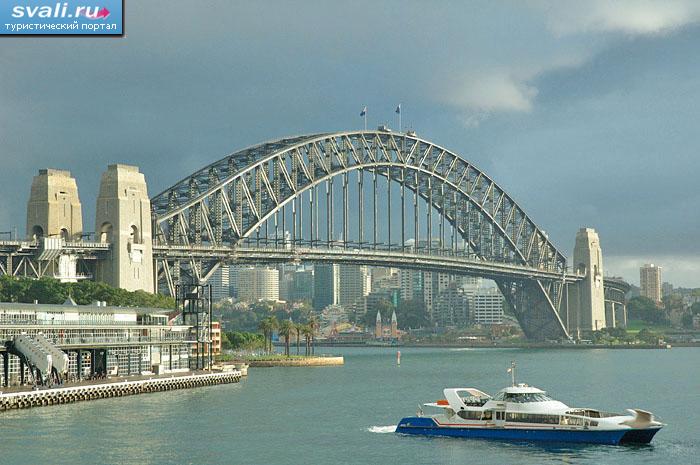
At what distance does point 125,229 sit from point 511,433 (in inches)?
2670

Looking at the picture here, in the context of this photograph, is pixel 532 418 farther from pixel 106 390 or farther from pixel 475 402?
pixel 106 390

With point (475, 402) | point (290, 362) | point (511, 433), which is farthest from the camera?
point (290, 362)

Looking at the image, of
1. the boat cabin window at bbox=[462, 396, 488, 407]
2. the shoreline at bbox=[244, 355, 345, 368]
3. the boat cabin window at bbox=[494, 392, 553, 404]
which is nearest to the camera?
the boat cabin window at bbox=[494, 392, 553, 404]

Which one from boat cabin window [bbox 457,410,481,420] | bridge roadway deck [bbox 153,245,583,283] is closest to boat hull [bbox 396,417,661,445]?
boat cabin window [bbox 457,410,481,420]

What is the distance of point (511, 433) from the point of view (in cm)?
6519

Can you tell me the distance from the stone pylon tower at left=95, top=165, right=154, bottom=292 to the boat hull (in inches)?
2413

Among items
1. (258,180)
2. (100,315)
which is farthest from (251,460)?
(258,180)

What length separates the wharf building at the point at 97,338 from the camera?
Answer: 3364 inches

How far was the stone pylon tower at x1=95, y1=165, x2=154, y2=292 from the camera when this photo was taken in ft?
406

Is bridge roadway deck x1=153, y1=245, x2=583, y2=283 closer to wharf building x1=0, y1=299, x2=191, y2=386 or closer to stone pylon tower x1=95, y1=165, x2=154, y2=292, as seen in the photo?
stone pylon tower x1=95, y1=165, x2=154, y2=292

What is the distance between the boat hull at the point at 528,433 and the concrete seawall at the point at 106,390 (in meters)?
24.7

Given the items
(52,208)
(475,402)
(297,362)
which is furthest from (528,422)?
(297,362)

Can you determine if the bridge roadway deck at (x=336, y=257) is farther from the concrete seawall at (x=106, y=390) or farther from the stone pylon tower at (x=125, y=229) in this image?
the concrete seawall at (x=106, y=390)

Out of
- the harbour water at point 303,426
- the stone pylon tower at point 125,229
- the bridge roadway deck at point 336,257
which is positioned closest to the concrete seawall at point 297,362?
the bridge roadway deck at point 336,257
